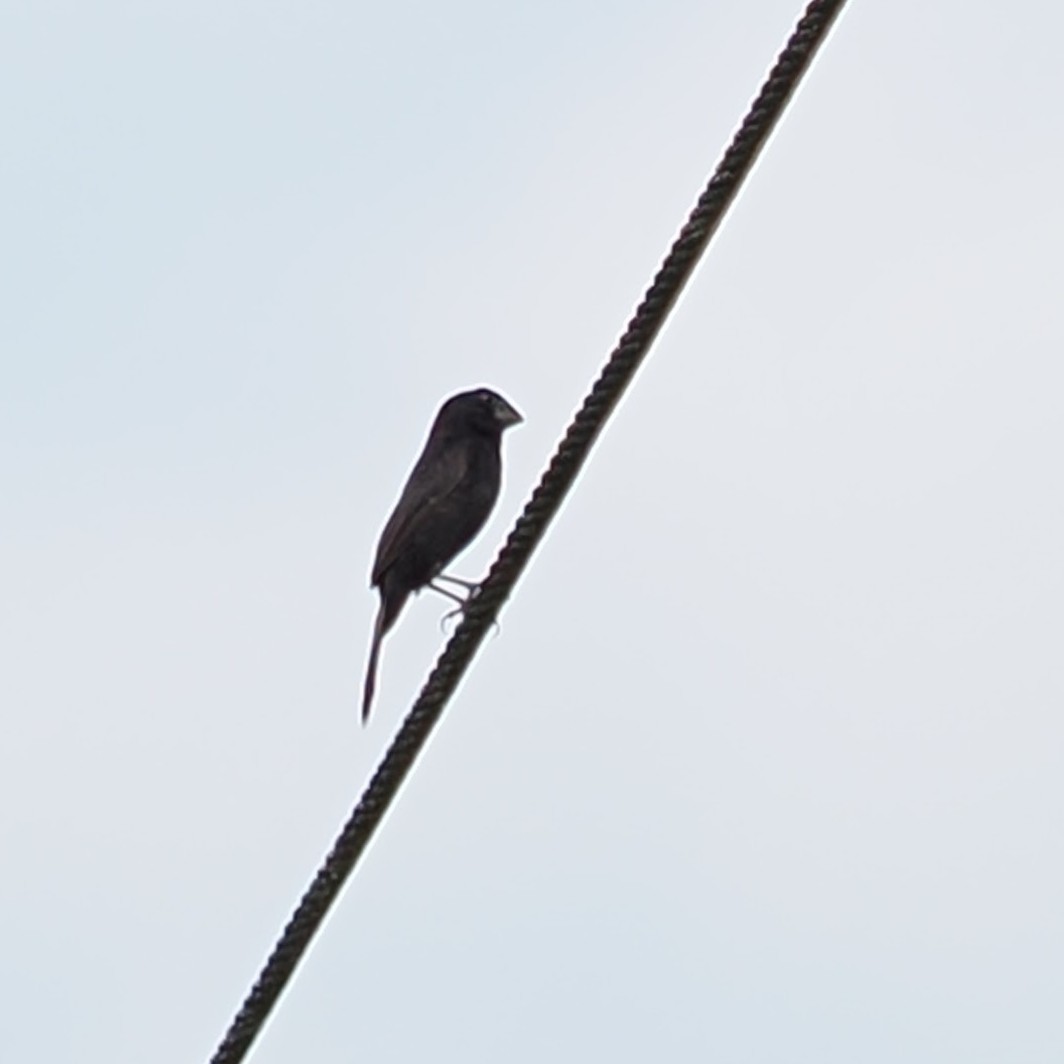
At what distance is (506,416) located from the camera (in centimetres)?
1109

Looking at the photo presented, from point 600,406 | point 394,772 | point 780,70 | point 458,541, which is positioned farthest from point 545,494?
point 458,541

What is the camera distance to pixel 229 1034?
5.57 m

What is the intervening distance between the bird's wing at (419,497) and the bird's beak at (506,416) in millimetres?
273

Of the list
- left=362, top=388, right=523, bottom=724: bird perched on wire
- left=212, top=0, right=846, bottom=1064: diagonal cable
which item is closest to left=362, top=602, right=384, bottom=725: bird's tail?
left=362, top=388, right=523, bottom=724: bird perched on wire

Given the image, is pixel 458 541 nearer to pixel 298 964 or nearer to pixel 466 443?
pixel 466 443

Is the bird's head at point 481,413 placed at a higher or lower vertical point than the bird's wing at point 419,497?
higher

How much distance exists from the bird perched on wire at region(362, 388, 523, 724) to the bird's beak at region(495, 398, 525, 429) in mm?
87

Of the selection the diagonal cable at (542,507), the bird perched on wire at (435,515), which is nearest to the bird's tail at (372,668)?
the bird perched on wire at (435,515)

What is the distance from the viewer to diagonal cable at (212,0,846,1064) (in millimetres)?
5406

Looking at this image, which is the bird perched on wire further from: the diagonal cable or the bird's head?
the diagonal cable

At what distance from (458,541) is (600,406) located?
4835mm

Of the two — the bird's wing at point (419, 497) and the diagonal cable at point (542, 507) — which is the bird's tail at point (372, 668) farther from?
the diagonal cable at point (542, 507)

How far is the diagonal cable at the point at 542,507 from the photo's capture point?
541cm

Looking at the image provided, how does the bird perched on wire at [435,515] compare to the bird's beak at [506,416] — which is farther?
the bird's beak at [506,416]
